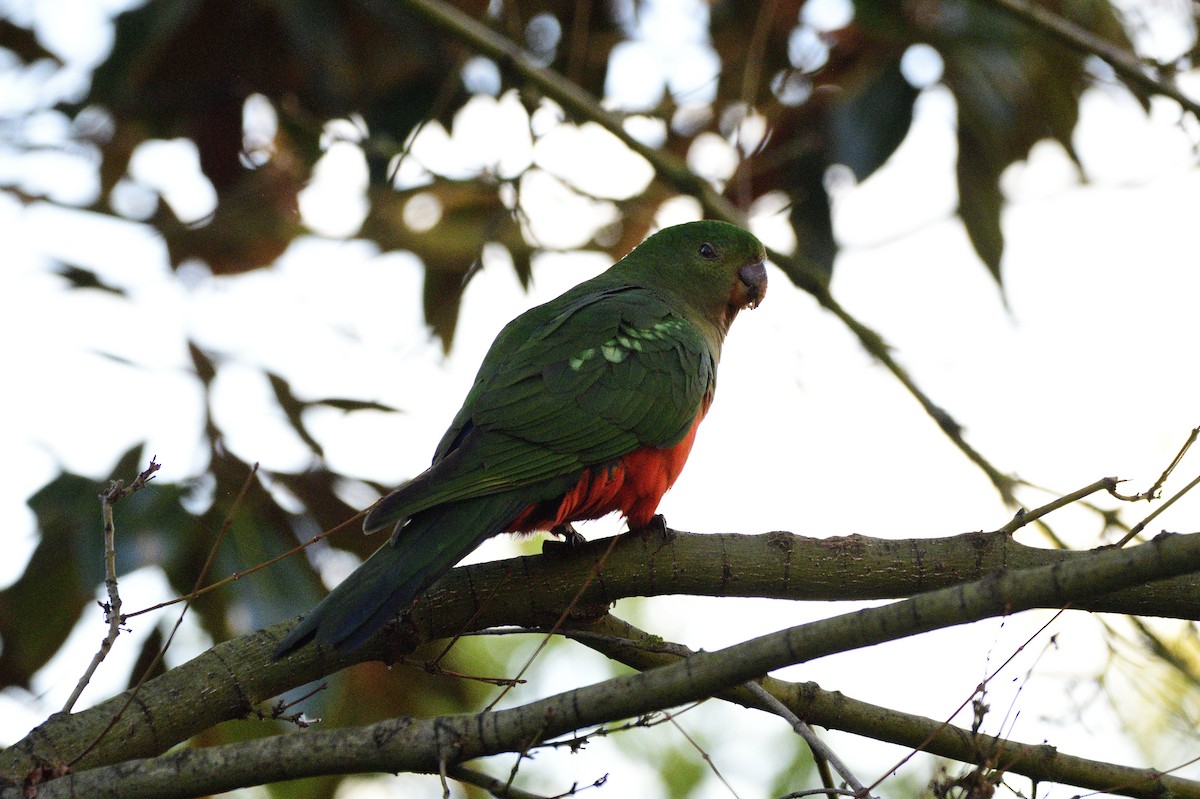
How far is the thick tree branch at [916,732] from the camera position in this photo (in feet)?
9.05

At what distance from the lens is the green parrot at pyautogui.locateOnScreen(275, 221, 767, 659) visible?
291 centimetres

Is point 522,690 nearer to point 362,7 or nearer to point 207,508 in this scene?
point 207,508

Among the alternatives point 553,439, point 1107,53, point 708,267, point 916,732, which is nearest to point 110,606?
point 553,439

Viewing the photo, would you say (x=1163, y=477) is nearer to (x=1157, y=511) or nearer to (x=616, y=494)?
(x=1157, y=511)

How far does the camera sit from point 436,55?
5594mm

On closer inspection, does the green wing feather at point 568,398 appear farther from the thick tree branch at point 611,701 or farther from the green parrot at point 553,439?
the thick tree branch at point 611,701

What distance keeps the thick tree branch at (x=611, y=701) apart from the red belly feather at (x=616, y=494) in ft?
4.08

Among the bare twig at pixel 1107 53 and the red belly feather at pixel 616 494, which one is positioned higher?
the bare twig at pixel 1107 53

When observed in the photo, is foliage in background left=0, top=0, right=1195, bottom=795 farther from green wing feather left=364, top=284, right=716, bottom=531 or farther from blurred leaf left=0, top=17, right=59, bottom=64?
green wing feather left=364, top=284, right=716, bottom=531

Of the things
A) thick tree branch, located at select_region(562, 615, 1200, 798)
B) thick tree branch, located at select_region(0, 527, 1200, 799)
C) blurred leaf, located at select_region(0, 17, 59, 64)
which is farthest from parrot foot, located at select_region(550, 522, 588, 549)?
blurred leaf, located at select_region(0, 17, 59, 64)

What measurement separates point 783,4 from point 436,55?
1.79 m

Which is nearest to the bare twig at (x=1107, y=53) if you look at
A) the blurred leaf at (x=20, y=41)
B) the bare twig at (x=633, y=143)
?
the bare twig at (x=633, y=143)

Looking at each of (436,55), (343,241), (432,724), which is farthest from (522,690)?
(432,724)

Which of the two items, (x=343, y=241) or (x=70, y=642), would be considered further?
(x=343, y=241)
